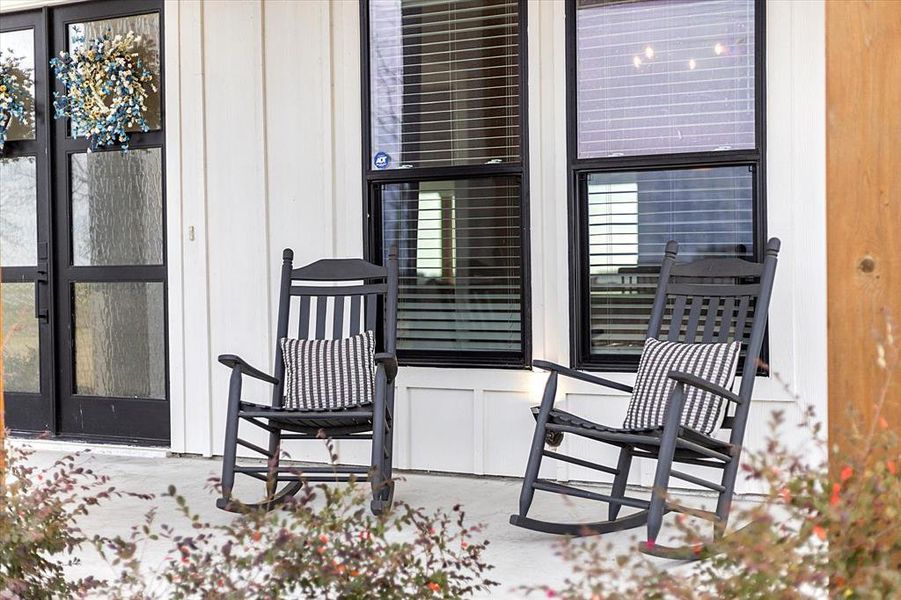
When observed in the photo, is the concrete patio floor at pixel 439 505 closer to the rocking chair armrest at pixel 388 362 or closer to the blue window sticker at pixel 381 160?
the rocking chair armrest at pixel 388 362

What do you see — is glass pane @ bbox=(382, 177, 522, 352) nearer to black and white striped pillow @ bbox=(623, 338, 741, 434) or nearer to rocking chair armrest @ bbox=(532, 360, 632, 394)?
rocking chair armrest @ bbox=(532, 360, 632, 394)

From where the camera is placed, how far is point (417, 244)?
5.15 metres

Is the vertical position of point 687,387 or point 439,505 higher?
point 687,387

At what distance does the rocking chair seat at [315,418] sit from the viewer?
4.11 m

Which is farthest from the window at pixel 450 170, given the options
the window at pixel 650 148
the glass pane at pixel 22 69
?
the glass pane at pixel 22 69

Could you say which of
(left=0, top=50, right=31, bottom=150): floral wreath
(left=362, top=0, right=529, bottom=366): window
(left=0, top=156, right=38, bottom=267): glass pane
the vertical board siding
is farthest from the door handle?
(left=362, top=0, right=529, bottom=366): window

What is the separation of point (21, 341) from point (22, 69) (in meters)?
1.59

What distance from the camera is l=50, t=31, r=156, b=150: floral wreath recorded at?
5.62 m

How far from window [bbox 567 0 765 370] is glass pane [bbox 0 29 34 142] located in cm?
323

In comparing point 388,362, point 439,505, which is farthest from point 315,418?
point 439,505

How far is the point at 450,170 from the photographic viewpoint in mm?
5035

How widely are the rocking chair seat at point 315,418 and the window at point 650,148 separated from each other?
3.77 ft

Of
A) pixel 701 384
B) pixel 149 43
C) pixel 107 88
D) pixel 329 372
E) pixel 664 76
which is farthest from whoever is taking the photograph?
pixel 149 43

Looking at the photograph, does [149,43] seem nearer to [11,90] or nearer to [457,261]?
[11,90]
